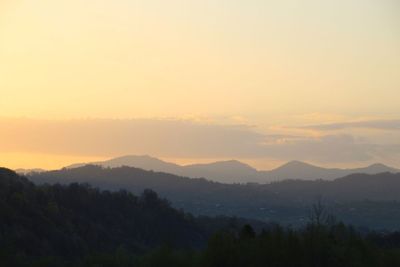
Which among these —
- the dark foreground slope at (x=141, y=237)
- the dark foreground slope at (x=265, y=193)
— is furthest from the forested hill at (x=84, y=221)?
the dark foreground slope at (x=265, y=193)

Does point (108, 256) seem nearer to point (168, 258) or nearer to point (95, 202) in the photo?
point (168, 258)

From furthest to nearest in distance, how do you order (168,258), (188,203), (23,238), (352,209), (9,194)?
(188,203)
(352,209)
(9,194)
(23,238)
(168,258)

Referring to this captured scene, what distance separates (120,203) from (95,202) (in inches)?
139

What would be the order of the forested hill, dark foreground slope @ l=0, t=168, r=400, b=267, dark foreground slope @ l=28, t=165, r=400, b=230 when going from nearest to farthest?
dark foreground slope @ l=0, t=168, r=400, b=267
the forested hill
dark foreground slope @ l=28, t=165, r=400, b=230

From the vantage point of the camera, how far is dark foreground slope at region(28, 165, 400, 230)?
149000 millimetres

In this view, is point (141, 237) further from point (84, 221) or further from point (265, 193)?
point (265, 193)

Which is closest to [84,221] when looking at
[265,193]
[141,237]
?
[141,237]

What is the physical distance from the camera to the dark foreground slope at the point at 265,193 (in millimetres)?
149000

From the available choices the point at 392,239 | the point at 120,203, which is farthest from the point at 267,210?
the point at 392,239

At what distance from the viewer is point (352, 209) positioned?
152 m

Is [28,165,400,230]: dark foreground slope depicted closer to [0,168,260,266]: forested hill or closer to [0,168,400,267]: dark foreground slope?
[0,168,260,266]: forested hill

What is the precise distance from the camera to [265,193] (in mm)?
183625

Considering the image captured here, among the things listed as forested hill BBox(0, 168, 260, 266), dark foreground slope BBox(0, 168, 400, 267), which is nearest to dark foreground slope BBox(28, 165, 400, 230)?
forested hill BBox(0, 168, 260, 266)

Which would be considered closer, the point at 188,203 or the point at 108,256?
the point at 108,256
